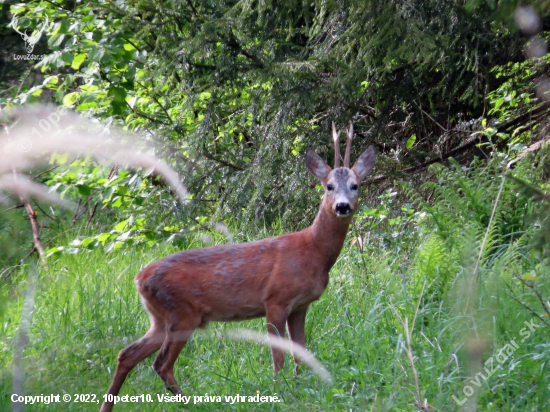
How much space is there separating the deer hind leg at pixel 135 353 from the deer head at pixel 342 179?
53.9 inches

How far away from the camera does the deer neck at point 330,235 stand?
4.01 meters

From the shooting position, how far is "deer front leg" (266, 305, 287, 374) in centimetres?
375

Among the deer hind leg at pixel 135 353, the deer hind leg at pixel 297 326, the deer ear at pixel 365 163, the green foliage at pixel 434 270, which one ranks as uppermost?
the deer ear at pixel 365 163

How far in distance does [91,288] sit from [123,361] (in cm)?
155

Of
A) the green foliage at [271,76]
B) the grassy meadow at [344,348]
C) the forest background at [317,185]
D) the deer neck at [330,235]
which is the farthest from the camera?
the green foliage at [271,76]

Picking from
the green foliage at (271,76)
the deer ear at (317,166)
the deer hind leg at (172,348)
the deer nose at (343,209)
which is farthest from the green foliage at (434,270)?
the deer hind leg at (172,348)

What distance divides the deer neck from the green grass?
0.40 m

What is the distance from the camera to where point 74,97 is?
6.51m

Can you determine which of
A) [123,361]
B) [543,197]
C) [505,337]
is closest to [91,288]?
[123,361]

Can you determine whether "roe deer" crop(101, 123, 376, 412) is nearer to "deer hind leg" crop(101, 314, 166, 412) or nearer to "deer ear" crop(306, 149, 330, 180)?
"deer hind leg" crop(101, 314, 166, 412)

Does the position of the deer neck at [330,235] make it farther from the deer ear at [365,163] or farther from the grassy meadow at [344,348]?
the deer ear at [365,163]

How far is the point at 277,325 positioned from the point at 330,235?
27.8 inches

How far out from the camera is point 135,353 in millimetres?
3693

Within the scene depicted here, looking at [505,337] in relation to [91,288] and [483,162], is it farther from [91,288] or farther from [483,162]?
[91,288]
